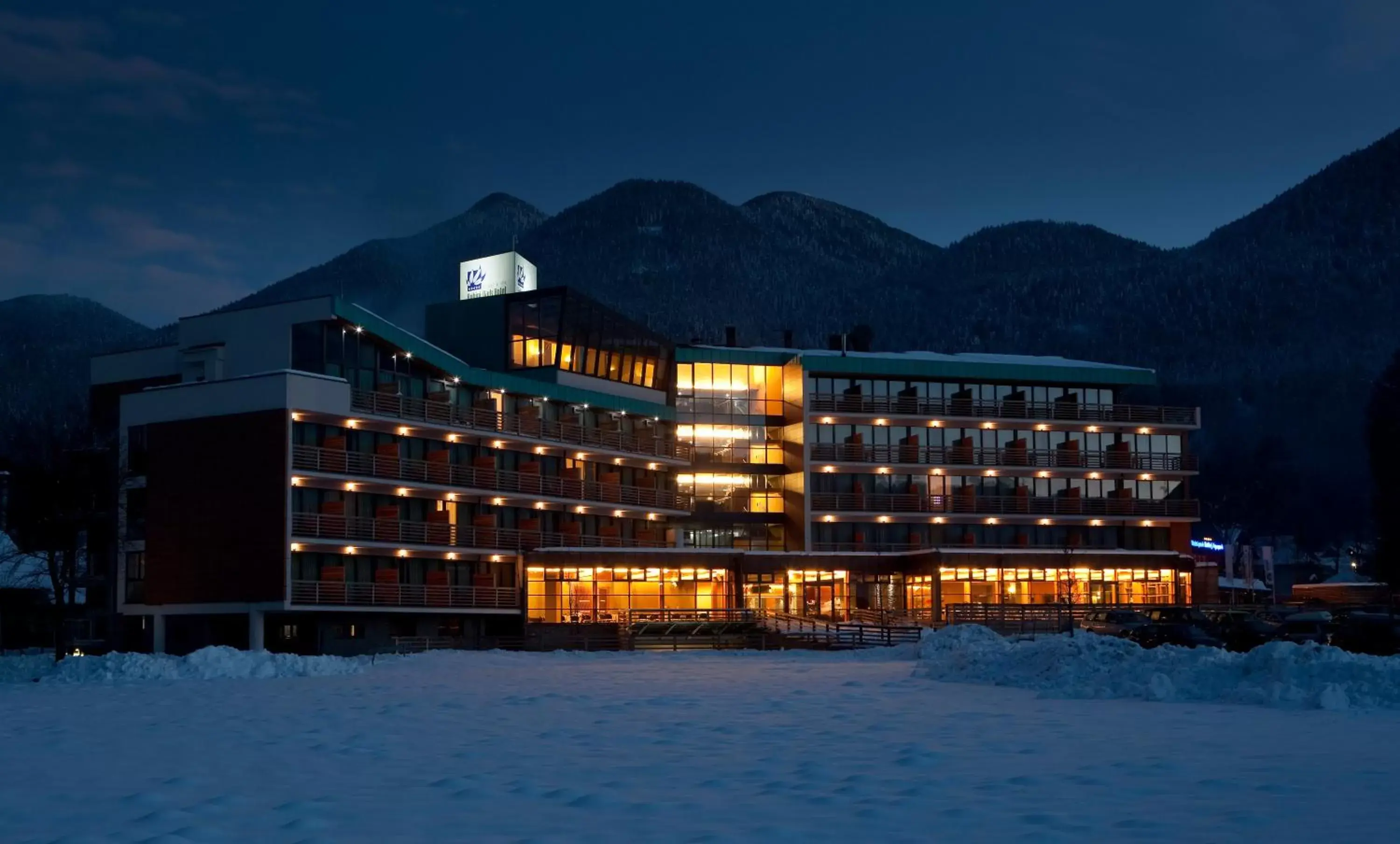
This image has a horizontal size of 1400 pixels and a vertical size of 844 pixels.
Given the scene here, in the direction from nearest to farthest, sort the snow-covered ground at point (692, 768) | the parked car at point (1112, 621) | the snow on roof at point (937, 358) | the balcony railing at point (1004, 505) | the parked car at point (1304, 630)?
the snow-covered ground at point (692, 768) → the parked car at point (1304, 630) → the parked car at point (1112, 621) → the balcony railing at point (1004, 505) → the snow on roof at point (937, 358)

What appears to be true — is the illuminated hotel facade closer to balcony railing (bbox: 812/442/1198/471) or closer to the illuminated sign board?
balcony railing (bbox: 812/442/1198/471)

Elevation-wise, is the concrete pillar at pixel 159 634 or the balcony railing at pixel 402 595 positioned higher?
the balcony railing at pixel 402 595

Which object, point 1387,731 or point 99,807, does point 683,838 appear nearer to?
point 99,807

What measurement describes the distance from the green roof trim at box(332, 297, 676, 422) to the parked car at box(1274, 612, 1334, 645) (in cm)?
3764

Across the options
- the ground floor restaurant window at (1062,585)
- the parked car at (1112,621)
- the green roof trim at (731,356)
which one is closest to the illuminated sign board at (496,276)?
the green roof trim at (731,356)

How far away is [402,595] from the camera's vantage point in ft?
221

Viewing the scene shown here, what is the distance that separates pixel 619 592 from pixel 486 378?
14.8m

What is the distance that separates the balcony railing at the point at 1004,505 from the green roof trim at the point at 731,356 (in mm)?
8885

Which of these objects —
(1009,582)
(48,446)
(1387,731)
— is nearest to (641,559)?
(1009,582)

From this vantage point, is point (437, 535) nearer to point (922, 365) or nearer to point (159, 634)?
point (159, 634)

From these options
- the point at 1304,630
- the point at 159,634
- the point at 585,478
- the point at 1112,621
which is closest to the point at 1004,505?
the point at 585,478

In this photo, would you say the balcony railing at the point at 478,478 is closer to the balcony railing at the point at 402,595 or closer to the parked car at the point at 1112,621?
the balcony railing at the point at 402,595

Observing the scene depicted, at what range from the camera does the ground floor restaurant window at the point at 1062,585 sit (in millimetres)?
90500

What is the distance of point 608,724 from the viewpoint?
1031 inches
